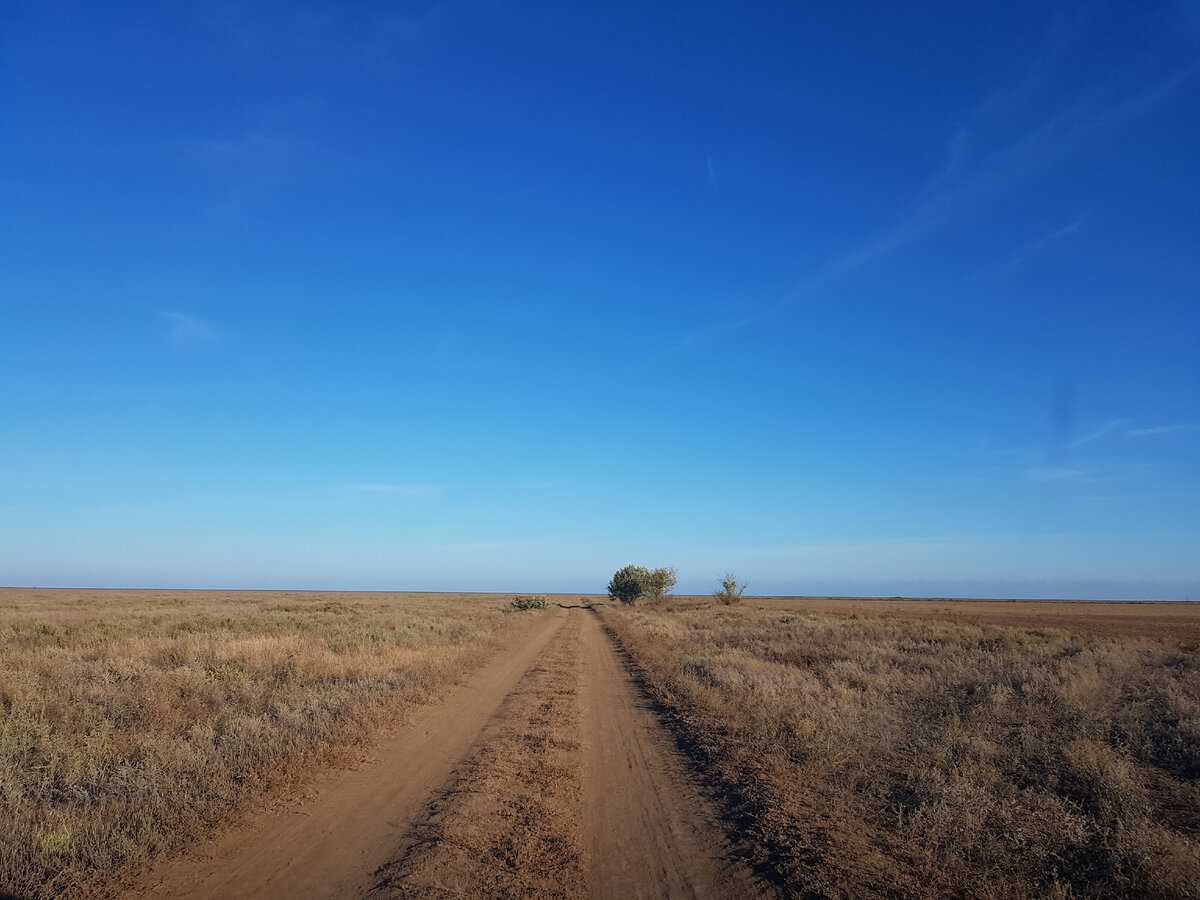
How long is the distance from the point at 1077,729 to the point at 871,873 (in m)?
7.69

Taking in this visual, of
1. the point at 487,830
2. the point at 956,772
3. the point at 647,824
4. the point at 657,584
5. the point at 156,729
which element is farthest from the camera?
the point at 657,584

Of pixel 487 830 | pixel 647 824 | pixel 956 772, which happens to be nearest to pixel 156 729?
pixel 487 830

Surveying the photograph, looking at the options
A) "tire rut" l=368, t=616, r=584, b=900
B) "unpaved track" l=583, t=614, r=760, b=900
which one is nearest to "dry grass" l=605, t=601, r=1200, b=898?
"unpaved track" l=583, t=614, r=760, b=900

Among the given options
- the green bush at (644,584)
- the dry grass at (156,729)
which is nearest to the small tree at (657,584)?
the green bush at (644,584)

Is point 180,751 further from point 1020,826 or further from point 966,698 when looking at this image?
point 966,698

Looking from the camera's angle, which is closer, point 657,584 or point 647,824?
point 647,824

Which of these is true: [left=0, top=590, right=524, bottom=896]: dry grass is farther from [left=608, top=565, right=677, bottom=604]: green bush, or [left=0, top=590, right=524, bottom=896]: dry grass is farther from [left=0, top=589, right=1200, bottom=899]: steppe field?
[left=608, top=565, right=677, bottom=604]: green bush

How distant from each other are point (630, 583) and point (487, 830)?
292ft

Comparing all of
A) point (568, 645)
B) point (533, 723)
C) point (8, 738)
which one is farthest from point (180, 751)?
point (568, 645)

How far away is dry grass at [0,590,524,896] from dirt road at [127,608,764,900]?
0.63 meters

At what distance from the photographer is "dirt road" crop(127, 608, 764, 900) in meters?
5.64

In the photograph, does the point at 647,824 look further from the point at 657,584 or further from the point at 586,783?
the point at 657,584

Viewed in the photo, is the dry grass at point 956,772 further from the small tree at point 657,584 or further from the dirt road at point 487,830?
the small tree at point 657,584

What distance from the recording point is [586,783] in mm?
8570
